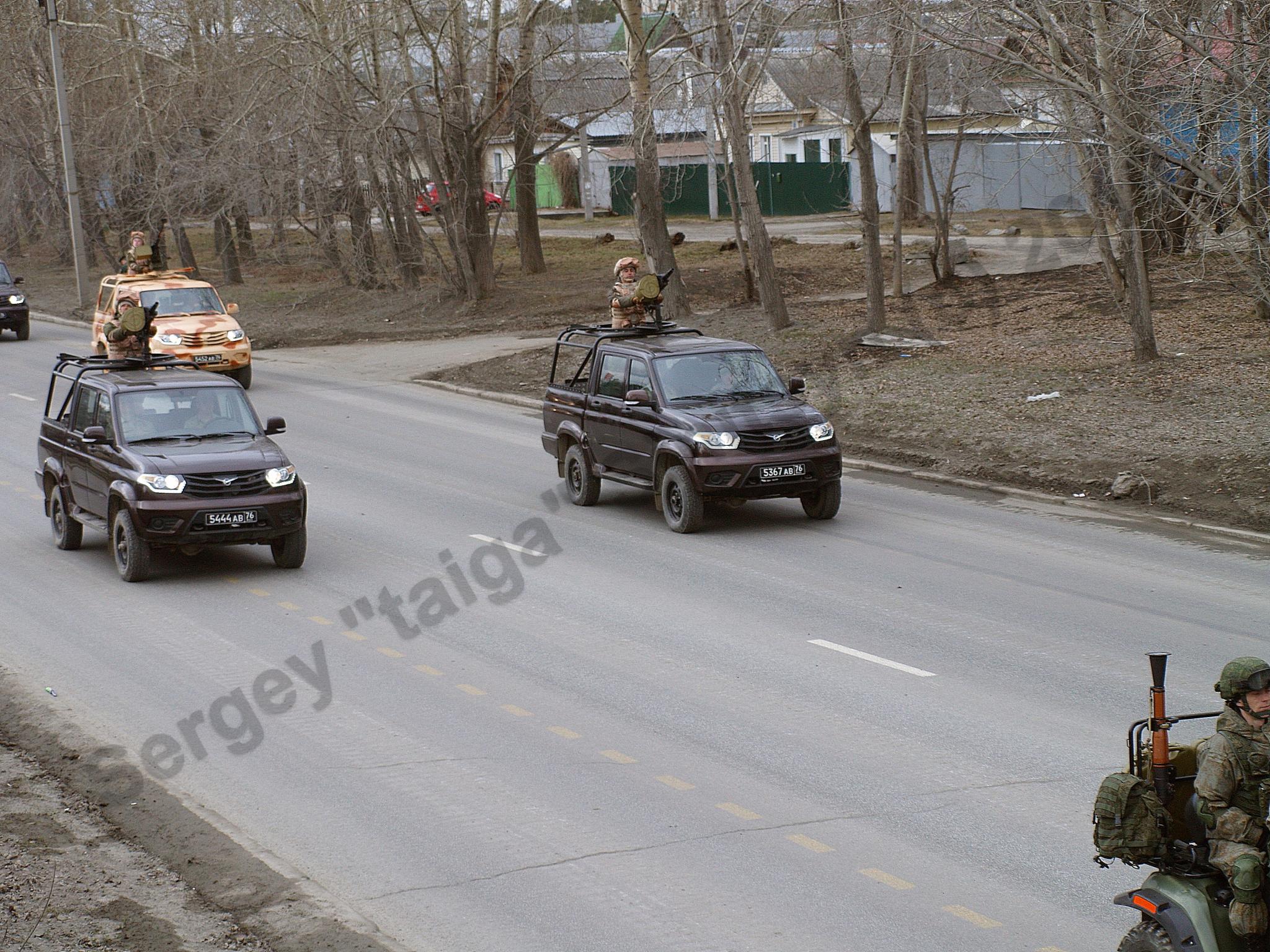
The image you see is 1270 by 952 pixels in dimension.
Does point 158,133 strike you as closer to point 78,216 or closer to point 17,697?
point 78,216

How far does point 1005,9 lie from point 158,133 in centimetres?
2669

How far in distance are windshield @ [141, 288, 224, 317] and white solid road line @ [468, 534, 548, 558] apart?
13.8 m

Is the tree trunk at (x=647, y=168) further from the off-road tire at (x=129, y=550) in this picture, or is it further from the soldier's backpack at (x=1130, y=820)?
the soldier's backpack at (x=1130, y=820)

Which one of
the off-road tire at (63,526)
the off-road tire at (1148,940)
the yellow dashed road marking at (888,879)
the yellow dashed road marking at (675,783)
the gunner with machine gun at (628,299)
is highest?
the gunner with machine gun at (628,299)

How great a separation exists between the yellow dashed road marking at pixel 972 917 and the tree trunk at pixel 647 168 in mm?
19320

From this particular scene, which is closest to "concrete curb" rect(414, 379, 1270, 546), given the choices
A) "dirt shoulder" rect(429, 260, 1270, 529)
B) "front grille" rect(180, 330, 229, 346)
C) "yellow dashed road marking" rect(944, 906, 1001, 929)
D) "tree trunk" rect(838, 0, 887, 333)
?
"dirt shoulder" rect(429, 260, 1270, 529)

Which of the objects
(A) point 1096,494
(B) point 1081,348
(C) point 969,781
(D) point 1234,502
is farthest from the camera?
(B) point 1081,348

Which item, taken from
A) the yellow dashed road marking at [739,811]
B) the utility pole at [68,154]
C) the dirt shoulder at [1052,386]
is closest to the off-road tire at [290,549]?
the yellow dashed road marking at [739,811]

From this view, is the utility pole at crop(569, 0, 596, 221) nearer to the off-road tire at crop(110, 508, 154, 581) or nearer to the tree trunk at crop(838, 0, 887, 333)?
the tree trunk at crop(838, 0, 887, 333)

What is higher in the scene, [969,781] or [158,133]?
[158,133]

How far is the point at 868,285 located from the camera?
2558cm

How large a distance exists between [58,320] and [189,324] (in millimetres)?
15846

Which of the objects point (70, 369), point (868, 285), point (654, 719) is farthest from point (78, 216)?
point (654, 719)

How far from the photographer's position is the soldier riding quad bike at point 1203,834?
5105 mm
